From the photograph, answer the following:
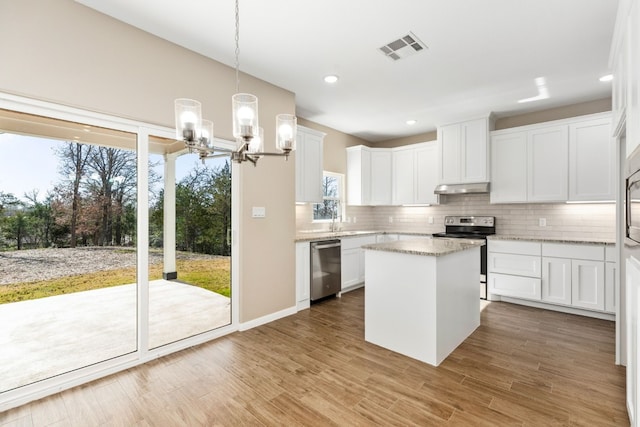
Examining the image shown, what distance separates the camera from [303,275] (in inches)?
160

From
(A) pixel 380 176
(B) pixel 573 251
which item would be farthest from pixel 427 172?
(B) pixel 573 251

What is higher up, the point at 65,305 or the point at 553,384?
the point at 65,305

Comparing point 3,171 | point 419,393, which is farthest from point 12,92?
point 419,393

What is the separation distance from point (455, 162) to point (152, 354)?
472 centimetres

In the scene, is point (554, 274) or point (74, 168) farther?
point (554, 274)

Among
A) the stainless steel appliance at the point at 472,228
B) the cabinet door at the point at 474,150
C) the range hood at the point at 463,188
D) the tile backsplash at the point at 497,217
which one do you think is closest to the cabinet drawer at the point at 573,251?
the tile backsplash at the point at 497,217

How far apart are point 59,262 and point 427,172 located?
5.06 m

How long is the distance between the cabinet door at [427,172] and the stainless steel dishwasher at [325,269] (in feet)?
6.33

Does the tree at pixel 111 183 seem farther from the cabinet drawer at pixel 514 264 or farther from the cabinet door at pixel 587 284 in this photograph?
the cabinet door at pixel 587 284

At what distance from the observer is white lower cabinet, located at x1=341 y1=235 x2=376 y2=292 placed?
473cm

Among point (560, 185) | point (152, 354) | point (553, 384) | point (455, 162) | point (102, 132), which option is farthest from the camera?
point (455, 162)

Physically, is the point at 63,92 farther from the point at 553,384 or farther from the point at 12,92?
the point at 553,384

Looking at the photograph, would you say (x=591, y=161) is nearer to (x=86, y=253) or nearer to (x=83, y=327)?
(x=86, y=253)

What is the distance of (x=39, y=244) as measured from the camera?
2.24m
